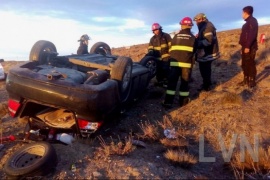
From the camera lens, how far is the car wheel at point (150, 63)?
296 inches

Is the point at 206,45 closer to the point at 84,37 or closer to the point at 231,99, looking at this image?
the point at 231,99

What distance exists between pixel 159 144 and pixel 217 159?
1.00m

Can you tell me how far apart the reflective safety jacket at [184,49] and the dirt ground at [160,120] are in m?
1.05

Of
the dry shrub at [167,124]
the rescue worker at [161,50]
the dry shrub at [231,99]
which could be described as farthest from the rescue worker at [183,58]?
the rescue worker at [161,50]

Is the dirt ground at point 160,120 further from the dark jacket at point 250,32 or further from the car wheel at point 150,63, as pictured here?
the dark jacket at point 250,32

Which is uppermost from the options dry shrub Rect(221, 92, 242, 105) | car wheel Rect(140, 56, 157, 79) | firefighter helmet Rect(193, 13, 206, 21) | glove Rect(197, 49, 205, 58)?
firefighter helmet Rect(193, 13, 206, 21)

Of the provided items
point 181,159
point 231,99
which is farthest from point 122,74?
point 231,99

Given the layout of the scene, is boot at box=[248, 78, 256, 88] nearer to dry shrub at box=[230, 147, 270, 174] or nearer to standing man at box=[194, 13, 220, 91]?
standing man at box=[194, 13, 220, 91]

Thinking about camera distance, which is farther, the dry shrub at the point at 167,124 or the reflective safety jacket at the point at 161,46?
the reflective safety jacket at the point at 161,46

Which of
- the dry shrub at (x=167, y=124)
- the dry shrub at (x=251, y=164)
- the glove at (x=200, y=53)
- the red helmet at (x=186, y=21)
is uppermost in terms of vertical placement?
the red helmet at (x=186, y=21)

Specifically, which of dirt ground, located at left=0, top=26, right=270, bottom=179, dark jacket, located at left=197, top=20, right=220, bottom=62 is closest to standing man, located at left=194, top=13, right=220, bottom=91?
dark jacket, located at left=197, top=20, right=220, bottom=62

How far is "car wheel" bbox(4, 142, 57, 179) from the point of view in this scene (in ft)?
11.6

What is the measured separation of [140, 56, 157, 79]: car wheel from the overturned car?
5.64 feet

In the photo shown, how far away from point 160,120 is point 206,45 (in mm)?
2520
